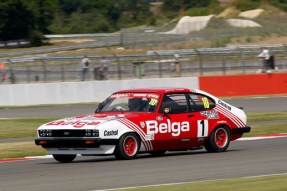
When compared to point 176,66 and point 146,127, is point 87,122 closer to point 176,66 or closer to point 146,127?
point 146,127

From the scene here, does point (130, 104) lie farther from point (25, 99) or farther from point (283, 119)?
point (25, 99)

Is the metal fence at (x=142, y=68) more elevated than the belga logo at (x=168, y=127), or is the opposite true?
the metal fence at (x=142, y=68)

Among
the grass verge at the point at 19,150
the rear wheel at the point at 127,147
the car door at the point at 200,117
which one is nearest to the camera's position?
the rear wheel at the point at 127,147

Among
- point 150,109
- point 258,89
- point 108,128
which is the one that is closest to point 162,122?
point 150,109

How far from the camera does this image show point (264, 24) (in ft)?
176

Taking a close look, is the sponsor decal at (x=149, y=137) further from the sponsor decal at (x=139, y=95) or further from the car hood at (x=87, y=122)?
the sponsor decal at (x=139, y=95)

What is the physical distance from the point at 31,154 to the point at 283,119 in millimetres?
9823

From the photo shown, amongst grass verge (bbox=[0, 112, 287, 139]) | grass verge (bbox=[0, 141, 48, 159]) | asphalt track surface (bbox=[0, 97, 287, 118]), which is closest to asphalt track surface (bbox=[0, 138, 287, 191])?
grass verge (bbox=[0, 141, 48, 159])

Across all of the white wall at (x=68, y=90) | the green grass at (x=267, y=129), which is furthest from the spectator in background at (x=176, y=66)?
the green grass at (x=267, y=129)

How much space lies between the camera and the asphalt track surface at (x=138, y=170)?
7.90 meters

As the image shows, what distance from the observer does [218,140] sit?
1145 centimetres

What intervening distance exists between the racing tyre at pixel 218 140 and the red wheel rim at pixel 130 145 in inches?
72.0

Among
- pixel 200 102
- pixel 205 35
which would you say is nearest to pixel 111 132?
pixel 200 102

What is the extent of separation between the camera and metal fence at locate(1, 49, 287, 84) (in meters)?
28.8
